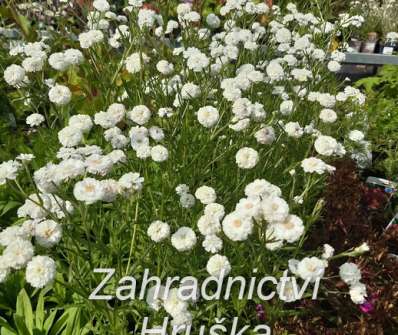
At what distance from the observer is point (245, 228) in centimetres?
123

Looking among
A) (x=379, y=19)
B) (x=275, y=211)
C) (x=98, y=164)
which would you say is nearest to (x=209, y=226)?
(x=275, y=211)

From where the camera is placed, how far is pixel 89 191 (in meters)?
1.29

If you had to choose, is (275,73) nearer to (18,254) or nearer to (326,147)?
(326,147)

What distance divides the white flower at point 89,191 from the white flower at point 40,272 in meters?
0.18

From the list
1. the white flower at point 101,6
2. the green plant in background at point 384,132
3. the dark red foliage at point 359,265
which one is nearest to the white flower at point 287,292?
the dark red foliage at point 359,265

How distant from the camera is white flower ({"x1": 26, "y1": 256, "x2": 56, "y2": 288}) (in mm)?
1188

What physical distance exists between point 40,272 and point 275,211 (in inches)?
23.9

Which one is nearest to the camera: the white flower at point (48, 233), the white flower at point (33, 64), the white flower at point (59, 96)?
the white flower at point (48, 233)

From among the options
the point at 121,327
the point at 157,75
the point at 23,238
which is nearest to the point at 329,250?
the point at 121,327

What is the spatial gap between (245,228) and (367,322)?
0.72 metres

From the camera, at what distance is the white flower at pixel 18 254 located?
1.23 meters

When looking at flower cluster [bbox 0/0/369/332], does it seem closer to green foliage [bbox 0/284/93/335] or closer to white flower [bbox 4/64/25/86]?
white flower [bbox 4/64/25/86]

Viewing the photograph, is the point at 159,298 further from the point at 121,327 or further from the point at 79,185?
the point at 79,185

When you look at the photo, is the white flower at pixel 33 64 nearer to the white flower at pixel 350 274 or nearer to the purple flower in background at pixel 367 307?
the white flower at pixel 350 274
